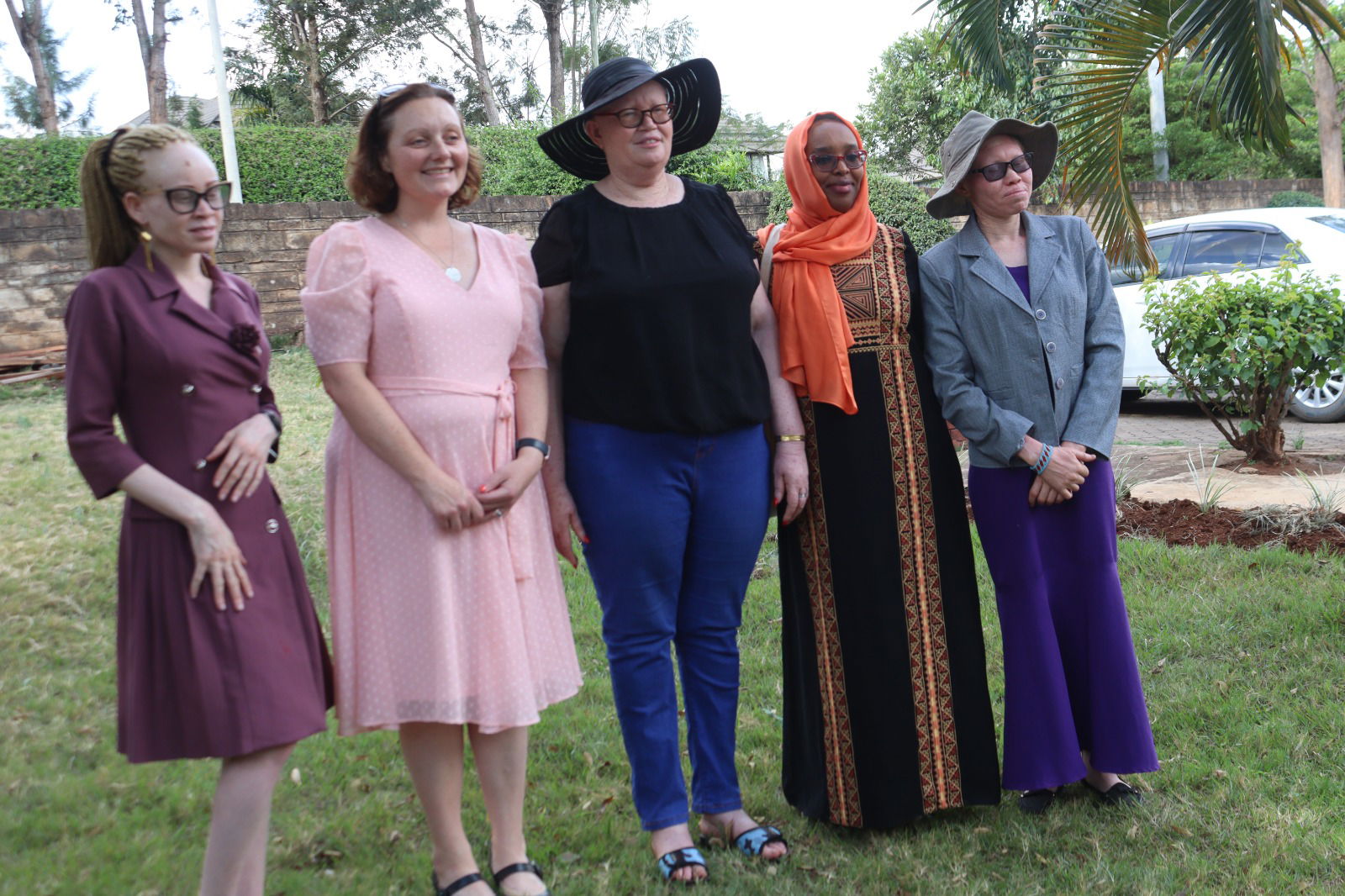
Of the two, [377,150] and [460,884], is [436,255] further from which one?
[460,884]

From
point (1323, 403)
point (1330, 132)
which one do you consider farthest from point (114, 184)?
point (1330, 132)

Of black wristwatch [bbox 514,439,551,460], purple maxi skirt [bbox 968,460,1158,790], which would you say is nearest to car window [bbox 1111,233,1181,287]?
purple maxi skirt [bbox 968,460,1158,790]

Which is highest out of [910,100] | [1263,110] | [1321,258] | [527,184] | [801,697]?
[910,100]

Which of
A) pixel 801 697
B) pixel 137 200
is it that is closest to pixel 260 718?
pixel 137 200

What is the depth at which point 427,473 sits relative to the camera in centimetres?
274

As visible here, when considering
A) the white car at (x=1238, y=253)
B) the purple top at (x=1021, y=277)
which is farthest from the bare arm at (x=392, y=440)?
→ the white car at (x=1238, y=253)

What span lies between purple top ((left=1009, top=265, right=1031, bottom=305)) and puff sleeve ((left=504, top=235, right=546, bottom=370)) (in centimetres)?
133

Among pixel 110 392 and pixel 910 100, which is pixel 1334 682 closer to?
pixel 110 392

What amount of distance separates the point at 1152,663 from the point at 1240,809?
1228mm

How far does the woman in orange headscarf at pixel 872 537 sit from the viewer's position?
3.29 metres

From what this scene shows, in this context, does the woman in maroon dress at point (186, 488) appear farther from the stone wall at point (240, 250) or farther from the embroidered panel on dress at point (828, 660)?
the stone wall at point (240, 250)

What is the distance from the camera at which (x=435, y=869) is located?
301cm

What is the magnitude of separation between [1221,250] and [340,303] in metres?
8.94

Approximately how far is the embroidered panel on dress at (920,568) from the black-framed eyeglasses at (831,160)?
28cm
